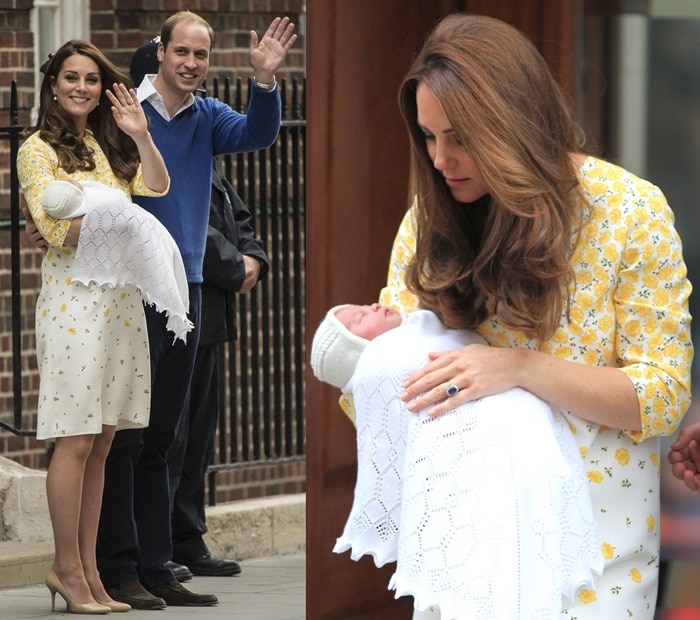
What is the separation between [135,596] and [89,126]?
5.62 ft

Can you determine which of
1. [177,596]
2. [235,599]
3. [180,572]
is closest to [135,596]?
[177,596]

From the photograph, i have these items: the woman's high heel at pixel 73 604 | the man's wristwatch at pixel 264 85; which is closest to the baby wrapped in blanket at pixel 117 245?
the man's wristwatch at pixel 264 85

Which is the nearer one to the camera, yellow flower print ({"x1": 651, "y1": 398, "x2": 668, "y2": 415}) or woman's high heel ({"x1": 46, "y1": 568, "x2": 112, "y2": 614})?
yellow flower print ({"x1": 651, "y1": 398, "x2": 668, "y2": 415})

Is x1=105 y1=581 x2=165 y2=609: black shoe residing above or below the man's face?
below

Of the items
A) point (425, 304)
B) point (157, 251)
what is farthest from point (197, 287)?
point (425, 304)

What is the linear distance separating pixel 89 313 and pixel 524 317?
3195 mm

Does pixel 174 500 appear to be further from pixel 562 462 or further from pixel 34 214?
pixel 562 462

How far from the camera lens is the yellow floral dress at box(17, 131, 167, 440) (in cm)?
568

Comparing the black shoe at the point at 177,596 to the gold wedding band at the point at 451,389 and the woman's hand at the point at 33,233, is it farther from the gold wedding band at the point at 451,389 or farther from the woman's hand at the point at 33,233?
the gold wedding band at the point at 451,389

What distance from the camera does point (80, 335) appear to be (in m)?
5.69

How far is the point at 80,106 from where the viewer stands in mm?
5922

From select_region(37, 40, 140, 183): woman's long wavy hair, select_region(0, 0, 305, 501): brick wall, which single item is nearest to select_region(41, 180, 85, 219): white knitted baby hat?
select_region(37, 40, 140, 183): woman's long wavy hair

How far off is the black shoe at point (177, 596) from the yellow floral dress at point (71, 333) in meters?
0.79

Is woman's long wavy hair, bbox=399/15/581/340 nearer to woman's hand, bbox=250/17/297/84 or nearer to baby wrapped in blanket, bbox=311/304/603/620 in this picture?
baby wrapped in blanket, bbox=311/304/603/620
